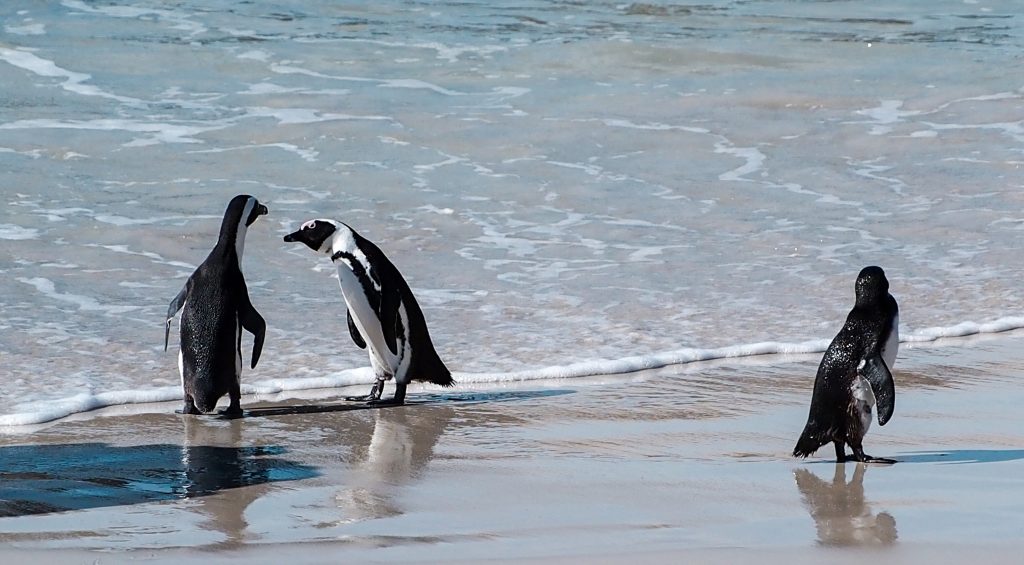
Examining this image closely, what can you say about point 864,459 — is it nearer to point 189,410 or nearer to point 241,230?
→ point 189,410

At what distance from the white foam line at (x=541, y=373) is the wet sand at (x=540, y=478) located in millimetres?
107

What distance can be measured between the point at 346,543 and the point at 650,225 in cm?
555

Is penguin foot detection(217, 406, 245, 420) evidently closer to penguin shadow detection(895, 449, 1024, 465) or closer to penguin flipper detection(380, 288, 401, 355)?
penguin flipper detection(380, 288, 401, 355)

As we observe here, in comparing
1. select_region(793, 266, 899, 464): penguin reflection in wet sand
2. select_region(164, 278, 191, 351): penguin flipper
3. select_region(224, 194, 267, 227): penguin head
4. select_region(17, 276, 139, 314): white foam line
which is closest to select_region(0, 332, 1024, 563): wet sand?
select_region(793, 266, 899, 464): penguin reflection in wet sand

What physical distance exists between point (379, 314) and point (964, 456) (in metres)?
2.35

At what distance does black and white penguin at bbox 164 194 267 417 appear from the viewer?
5.58m

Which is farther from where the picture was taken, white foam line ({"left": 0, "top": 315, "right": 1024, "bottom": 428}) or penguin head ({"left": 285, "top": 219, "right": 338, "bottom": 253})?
penguin head ({"left": 285, "top": 219, "right": 338, "bottom": 253})

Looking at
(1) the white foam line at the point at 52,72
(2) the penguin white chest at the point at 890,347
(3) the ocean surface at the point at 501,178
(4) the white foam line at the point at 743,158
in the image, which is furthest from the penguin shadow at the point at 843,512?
(1) the white foam line at the point at 52,72

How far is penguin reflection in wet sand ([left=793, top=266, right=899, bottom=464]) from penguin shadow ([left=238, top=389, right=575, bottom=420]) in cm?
→ 130

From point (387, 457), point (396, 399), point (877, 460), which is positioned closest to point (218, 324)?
point (396, 399)

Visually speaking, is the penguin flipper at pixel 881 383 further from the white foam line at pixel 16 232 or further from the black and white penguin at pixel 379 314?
the white foam line at pixel 16 232

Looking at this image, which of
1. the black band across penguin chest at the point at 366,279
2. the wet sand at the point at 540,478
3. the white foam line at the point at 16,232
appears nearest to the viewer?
the wet sand at the point at 540,478

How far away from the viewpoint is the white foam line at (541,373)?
550cm

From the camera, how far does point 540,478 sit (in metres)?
4.48
